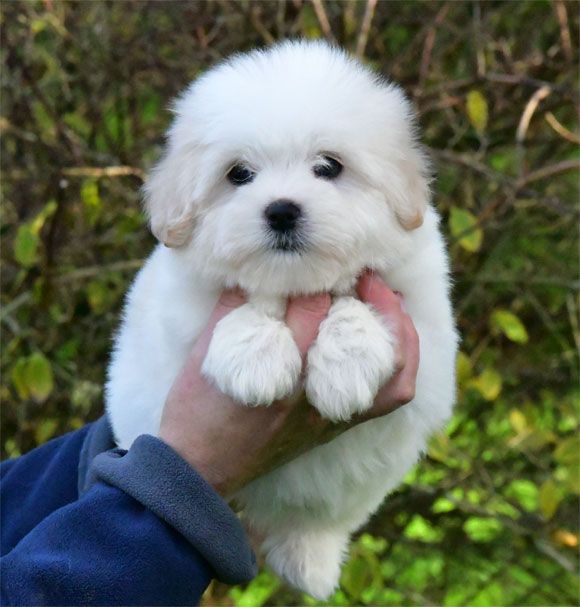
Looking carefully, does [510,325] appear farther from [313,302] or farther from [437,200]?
[313,302]

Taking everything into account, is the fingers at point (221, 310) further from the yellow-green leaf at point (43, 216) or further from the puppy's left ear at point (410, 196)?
the yellow-green leaf at point (43, 216)

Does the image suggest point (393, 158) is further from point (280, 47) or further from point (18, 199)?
point (18, 199)

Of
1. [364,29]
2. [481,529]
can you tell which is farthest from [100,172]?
[481,529]

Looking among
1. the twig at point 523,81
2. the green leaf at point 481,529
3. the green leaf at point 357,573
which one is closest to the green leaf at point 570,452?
the green leaf at point 357,573

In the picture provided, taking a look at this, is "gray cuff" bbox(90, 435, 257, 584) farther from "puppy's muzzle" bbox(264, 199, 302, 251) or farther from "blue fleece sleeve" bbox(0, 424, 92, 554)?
"blue fleece sleeve" bbox(0, 424, 92, 554)

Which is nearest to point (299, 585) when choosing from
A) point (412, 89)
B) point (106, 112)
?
point (412, 89)

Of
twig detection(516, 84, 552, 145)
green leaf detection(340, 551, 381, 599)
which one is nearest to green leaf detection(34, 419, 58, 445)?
green leaf detection(340, 551, 381, 599)
